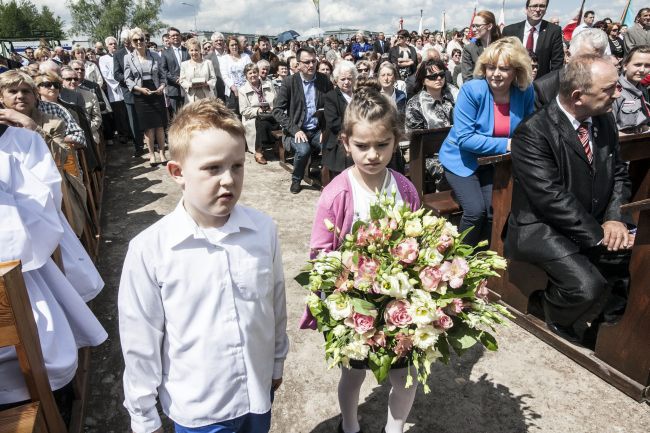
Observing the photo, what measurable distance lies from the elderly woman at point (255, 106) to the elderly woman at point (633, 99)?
5178 millimetres

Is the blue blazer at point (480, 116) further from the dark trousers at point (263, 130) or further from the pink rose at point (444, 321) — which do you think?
the dark trousers at point (263, 130)

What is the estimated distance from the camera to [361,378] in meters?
2.25

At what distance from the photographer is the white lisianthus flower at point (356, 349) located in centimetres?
167

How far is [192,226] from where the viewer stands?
61.1 inches

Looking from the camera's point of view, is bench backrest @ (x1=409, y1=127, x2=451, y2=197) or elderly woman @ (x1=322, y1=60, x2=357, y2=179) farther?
elderly woman @ (x1=322, y1=60, x2=357, y2=179)

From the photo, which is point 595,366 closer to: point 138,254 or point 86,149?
point 138,254

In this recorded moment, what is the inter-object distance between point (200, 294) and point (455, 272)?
0.88m

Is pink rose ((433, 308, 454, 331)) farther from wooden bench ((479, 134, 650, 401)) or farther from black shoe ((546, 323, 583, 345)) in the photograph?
black shoe ((546, 323, 583, 345))

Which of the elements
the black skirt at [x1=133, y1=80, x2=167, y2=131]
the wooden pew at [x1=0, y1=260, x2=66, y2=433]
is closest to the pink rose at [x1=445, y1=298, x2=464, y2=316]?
the wooden pew at [x1=0, y1=260, x2=66, y2=433]

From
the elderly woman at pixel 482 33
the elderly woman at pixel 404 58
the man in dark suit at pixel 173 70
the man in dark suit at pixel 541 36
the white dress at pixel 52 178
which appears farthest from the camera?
the elderly woman at pixel 404 58

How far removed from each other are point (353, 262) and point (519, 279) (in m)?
2.26

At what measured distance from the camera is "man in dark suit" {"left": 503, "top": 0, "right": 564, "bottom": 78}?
5.60 m

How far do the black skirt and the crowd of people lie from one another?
763 millimetres

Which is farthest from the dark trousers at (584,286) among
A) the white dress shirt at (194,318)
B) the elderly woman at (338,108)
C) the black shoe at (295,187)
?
the black shoe at (295,187)
